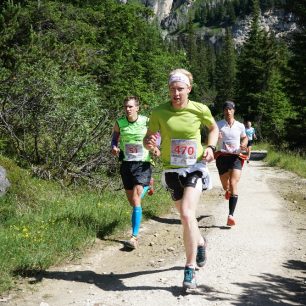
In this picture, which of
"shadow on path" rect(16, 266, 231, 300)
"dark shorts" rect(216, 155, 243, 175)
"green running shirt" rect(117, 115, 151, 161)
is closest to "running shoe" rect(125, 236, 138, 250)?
"shadow on path" rect(16, 266, 231, 300)

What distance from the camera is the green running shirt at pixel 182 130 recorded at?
4.57m

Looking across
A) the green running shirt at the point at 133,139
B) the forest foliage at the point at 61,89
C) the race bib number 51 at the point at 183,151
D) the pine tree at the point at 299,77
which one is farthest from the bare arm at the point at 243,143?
the pine tree at the point at 299,77

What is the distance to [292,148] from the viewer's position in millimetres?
22906

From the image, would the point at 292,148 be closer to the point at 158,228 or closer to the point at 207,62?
the point at 158,228

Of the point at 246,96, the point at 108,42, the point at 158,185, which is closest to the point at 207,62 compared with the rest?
the point at 246,96

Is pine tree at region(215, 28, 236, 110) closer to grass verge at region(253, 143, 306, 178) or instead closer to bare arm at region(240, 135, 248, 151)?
grass verge at region(253, 143, 306, 178)

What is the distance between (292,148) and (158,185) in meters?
14.1

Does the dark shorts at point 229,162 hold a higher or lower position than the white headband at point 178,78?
lower

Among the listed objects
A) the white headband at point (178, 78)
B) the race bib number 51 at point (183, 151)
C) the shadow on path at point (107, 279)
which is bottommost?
the shadow on path at point (107, 279)

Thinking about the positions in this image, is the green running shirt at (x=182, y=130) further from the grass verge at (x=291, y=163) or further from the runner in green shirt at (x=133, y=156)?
the grass verge at (x=291, y=163)

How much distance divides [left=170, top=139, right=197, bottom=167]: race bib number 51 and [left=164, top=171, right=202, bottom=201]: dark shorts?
12 cm

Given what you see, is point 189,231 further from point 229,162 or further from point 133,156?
point 229,162

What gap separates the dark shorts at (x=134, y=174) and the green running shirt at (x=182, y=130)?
1.60 metres

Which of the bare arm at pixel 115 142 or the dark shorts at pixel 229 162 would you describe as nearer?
the bare arm at pixel 115 142
